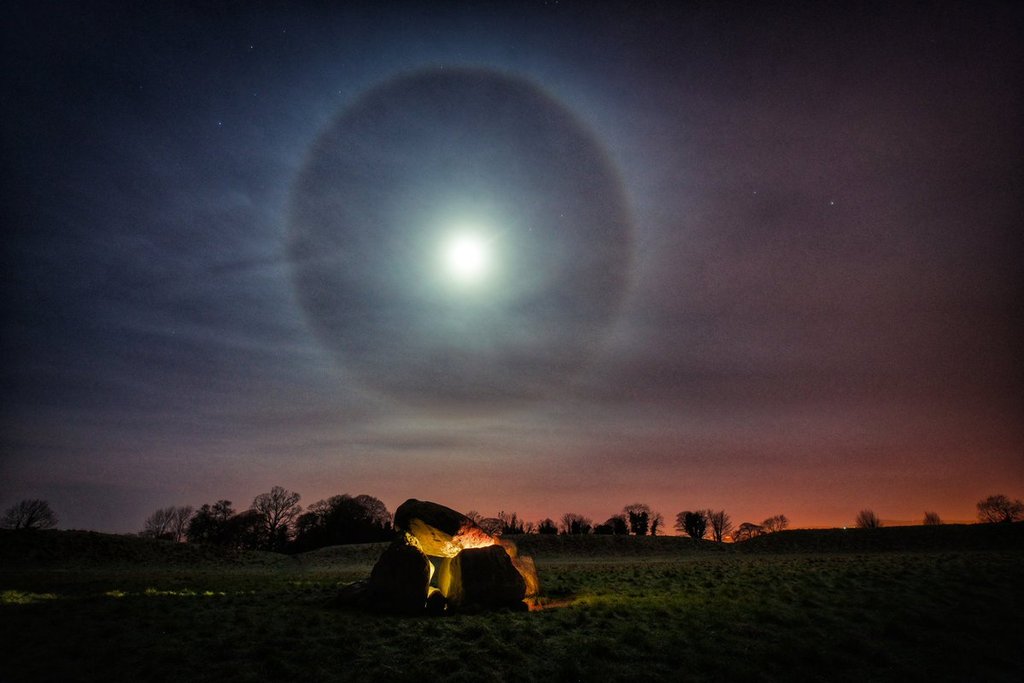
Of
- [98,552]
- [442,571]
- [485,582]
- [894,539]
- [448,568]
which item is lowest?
[98,552]

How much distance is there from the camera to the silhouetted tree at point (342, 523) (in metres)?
93.8

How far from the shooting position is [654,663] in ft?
41.9

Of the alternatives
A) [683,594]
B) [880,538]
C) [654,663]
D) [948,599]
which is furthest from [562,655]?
[880,538]

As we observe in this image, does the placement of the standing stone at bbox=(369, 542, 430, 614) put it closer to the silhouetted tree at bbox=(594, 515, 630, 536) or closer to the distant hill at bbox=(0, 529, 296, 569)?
the distant hill at bbox=(0, 529, 296, 569)

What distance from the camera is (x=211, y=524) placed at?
108 m

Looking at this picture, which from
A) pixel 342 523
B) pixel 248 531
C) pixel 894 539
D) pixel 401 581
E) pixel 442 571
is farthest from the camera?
pixel 248 531

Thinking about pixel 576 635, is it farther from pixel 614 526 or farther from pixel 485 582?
pixel 614 526

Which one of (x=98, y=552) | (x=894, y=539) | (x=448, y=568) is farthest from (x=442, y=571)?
(x=894, y=539)

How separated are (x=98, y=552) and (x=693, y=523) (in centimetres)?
13049

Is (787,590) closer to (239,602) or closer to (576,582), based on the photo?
(576,582)

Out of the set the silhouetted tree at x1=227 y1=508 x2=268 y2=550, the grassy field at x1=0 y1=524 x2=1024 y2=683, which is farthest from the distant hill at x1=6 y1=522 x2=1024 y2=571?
the silhouetted tree at x1=227 y1=508 x2=268 y2=550

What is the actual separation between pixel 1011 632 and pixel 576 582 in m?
19.9

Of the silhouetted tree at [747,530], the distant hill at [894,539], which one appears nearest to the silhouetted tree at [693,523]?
the silhouetted tree at [747,530]

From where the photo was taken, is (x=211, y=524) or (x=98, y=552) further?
(x=211, y=524)
